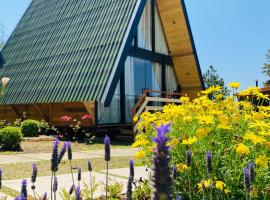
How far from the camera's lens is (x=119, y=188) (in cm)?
476

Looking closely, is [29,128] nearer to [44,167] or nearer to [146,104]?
[146,104]

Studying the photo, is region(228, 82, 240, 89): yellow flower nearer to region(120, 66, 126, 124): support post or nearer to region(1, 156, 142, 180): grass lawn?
region(1, 156, 142, 180): grass lawn

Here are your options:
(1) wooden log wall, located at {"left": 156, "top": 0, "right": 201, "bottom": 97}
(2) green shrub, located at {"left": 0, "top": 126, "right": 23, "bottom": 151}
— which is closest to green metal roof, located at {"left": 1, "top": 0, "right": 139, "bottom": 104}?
(2) green shrub, located at {"left": 0, "top": 126, "right": 23, "bottom": 151}

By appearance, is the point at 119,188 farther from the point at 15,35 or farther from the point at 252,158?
the point at 15,35

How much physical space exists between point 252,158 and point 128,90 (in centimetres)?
1413

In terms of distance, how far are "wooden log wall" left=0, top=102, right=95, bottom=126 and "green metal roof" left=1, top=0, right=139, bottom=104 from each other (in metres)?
0.70

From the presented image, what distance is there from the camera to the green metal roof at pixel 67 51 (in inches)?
590

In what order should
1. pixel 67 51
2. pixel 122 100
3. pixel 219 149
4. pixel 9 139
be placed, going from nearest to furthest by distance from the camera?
pixel 219 149 < pixel 9 139 < pixel 67 51 < pixel 122 100

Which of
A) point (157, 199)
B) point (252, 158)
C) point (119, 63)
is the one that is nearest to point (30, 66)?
point (119, 63)

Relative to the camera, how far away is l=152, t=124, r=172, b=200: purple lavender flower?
1.10 meters

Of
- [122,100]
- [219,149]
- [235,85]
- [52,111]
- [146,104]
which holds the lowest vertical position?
[219,149]

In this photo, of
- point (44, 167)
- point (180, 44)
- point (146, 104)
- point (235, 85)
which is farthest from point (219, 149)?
point (180, 44)

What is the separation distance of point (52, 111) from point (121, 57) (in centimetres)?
452

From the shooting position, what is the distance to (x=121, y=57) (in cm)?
1473
